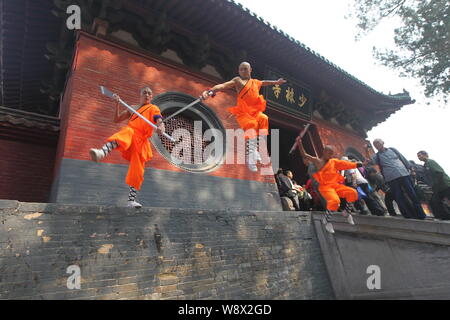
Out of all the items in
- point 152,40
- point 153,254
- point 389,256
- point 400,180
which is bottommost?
point 389,256

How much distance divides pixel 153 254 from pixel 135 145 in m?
1.32

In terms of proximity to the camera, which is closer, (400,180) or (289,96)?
(400,180)

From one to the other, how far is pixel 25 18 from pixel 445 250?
8.14 metres

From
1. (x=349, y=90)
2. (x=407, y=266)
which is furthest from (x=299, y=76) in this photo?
(x=407, y=266)

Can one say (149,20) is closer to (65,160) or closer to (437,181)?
(65,160)

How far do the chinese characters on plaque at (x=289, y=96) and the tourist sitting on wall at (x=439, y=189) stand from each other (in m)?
4.11

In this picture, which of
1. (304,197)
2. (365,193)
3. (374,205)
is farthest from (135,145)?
(304,197)

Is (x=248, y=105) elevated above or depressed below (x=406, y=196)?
above

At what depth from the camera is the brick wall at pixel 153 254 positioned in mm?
2285

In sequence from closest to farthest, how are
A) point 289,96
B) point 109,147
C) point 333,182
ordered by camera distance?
point 109,147, point 333,182, point 289,96

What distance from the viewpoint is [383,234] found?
409 centimetres

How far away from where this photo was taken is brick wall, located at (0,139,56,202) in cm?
465

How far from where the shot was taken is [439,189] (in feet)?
13.3

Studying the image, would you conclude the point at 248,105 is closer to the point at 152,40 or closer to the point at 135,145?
the point at 135,145
